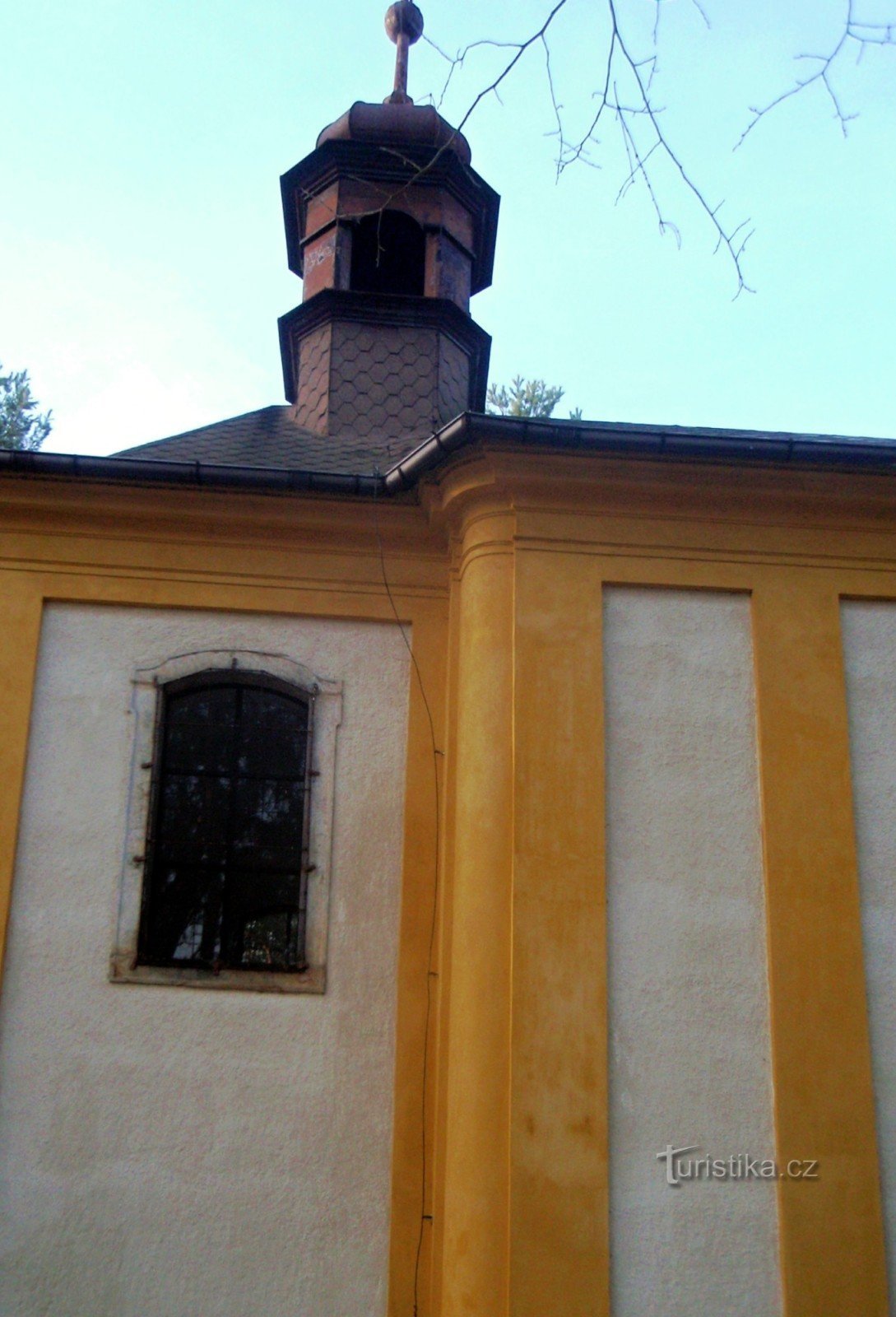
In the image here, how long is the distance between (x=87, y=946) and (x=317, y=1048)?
1.26m

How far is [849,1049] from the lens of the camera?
20.2 feet

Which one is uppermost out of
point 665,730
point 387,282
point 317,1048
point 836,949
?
point 387,282

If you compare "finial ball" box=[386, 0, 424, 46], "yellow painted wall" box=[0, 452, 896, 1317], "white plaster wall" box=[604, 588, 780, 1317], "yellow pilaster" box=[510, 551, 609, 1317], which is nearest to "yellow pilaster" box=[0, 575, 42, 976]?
"yellow painted wall" box=[0, 452, 896, 1317]

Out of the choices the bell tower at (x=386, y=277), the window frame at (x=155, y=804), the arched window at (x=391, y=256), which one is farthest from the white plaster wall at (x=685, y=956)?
the arched window at (x=391, y=256)

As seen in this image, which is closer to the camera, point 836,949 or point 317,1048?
point 836,949

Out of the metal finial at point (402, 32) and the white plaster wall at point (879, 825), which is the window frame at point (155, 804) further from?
the metal finial at point (402, 32)

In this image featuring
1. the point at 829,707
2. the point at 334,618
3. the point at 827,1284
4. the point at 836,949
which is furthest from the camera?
the point at 334,618

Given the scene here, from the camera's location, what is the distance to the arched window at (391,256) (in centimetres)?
1094

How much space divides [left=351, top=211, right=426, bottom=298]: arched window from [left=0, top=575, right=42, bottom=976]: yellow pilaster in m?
4.49

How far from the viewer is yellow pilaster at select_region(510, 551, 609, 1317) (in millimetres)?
5828

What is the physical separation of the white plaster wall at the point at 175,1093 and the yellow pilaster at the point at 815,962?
189 centimetres

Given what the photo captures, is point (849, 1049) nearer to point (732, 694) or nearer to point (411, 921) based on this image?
point (732, 694)

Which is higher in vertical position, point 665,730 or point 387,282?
point 387,282

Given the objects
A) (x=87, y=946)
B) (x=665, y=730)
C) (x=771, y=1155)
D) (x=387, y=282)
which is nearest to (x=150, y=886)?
(x=87, y=946)
